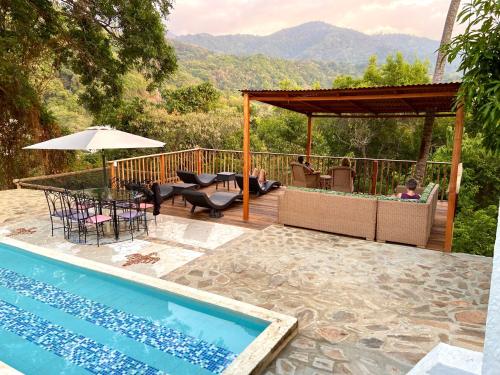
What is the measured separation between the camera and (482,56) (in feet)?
12.7

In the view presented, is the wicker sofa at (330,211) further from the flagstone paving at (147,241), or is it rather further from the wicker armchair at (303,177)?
the wicker armchair at (303,177)

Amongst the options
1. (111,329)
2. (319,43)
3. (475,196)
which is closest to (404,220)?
(111,329)

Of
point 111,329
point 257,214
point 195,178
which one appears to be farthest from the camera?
point 195,178

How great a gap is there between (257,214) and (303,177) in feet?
6.55

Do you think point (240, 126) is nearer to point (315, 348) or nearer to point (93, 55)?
point (93, 55)

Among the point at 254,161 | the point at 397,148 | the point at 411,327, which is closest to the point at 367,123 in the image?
the point at 397,148

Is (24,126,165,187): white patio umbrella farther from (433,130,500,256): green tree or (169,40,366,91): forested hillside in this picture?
(169,40,366,91): forested hillside

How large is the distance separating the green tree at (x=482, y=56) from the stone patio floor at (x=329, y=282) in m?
1.91

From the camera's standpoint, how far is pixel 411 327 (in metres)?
3.58

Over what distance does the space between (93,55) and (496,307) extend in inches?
544

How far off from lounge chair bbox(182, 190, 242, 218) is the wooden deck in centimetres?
17


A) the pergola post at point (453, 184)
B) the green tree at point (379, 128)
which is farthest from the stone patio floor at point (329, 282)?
the green tree at point (379, 128)

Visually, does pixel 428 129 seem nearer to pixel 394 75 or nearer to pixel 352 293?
pixel 352 293

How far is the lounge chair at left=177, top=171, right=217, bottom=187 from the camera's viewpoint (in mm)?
9906
